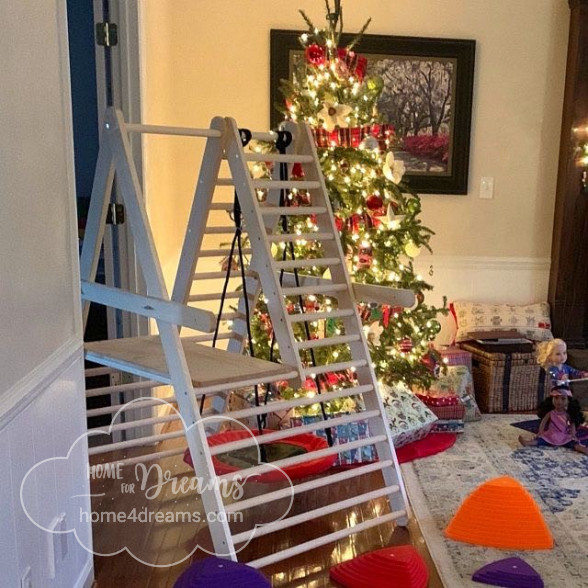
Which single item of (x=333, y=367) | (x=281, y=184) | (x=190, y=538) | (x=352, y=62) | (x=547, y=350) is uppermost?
(x=352, y=62)

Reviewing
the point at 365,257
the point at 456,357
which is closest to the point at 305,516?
the point at 365,257

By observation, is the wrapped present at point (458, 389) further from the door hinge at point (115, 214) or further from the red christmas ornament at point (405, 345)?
the door hinge at point (115, 214)

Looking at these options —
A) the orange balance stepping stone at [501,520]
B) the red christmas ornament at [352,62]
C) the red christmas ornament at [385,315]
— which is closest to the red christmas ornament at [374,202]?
the red christmas ornament at [385,315]

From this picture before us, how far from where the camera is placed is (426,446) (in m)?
3.18

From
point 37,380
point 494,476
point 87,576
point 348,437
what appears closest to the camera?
point 37,380

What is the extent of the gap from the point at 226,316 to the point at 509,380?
187 cm

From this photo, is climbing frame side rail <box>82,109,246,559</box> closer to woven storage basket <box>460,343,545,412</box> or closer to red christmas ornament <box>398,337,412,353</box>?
red christmas ornament <box>398,337,412,353</box>

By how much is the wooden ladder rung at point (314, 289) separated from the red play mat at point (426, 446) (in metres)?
1.02

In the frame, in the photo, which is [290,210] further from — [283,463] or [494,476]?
[494,476]

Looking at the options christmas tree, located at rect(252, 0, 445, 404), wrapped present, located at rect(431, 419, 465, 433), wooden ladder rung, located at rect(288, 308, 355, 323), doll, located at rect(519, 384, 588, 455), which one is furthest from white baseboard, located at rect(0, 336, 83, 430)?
doll, located at rect(519, 384, 588, 455)

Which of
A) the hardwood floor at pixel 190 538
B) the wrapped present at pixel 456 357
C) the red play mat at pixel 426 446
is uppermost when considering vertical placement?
the wrapped present at pixel 456 357

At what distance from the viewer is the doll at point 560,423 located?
317cm

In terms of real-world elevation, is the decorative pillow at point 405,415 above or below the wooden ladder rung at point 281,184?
below

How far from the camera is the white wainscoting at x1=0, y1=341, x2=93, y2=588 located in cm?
136
